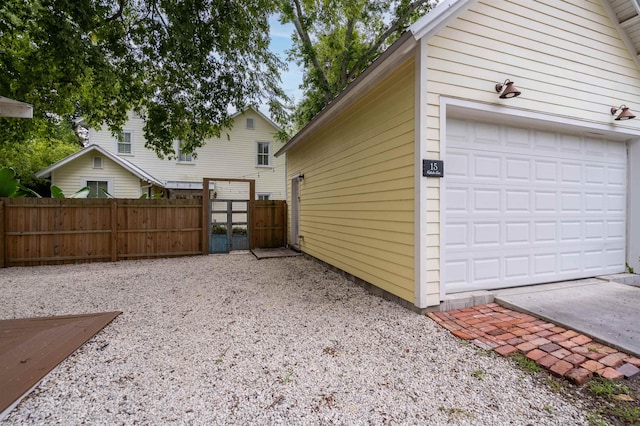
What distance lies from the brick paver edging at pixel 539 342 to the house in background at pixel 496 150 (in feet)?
1.08

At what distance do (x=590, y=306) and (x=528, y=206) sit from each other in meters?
1.47

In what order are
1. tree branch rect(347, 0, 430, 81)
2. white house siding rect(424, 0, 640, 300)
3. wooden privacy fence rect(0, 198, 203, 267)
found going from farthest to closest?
tree branch rect(347, 0, 430, 81) < wooden privacy fence rect(0, 198, 203, 267) < white house siding rect(424, 0, 640, 300)

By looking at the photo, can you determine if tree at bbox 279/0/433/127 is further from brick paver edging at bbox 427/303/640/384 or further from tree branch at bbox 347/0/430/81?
brick paver edging at bbox 427/303/640/384

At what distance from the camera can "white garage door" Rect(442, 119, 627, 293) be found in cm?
396

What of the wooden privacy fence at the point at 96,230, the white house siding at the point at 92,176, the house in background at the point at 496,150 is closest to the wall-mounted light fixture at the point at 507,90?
the house in background at the point at 496,150

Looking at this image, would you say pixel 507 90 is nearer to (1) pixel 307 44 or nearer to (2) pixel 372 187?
(2) pixel 372 187

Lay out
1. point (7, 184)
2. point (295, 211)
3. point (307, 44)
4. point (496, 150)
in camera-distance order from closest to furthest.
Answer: point (496, 150), point (7, 184), point (295, 211), point (307, 44)

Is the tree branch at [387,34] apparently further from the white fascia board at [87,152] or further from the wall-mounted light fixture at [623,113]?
the white fascia board at [87,152]

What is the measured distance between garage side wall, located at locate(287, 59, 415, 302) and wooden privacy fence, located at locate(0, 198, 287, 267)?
4159mm

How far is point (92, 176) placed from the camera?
1205 centimetres

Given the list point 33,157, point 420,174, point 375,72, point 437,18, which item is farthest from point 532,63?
point 33,157

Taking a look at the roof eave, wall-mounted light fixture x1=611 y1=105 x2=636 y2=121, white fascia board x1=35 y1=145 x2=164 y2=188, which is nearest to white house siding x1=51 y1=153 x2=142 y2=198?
white fascia board x1=35 y1=145 x2=164 y2=188

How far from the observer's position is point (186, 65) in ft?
→ 18.7

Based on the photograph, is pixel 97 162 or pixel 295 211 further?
pixel 97 162
